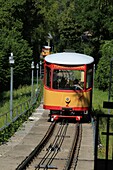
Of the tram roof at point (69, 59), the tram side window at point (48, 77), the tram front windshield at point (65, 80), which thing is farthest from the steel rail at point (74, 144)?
the tram roof at point (69, 59)

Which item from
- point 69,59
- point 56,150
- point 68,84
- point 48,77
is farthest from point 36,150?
point 69,59

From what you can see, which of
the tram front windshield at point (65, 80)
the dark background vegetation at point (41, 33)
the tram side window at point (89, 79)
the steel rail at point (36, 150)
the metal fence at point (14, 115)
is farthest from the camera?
the dark background vegetation at point (41, 33)

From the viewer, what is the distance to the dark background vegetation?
174 feet

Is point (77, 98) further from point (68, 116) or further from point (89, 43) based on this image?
point (89, 43)

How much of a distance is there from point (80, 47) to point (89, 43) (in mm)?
5663

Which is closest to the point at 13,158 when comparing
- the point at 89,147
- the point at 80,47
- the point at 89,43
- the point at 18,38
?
the point at 89,147

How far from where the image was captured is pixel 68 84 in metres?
25.1

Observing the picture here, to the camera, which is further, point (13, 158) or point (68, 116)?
point (68, 116)

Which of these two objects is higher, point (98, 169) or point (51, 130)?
point (98, 169)

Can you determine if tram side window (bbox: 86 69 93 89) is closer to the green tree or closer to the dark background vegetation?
the dark background vegetation

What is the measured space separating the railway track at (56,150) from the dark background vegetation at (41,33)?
22112 millimetres

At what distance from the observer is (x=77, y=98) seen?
24922 mm

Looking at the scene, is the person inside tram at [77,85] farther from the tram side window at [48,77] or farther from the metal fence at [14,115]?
the metal fence at [14,115]

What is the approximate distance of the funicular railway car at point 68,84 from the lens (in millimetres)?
24891
